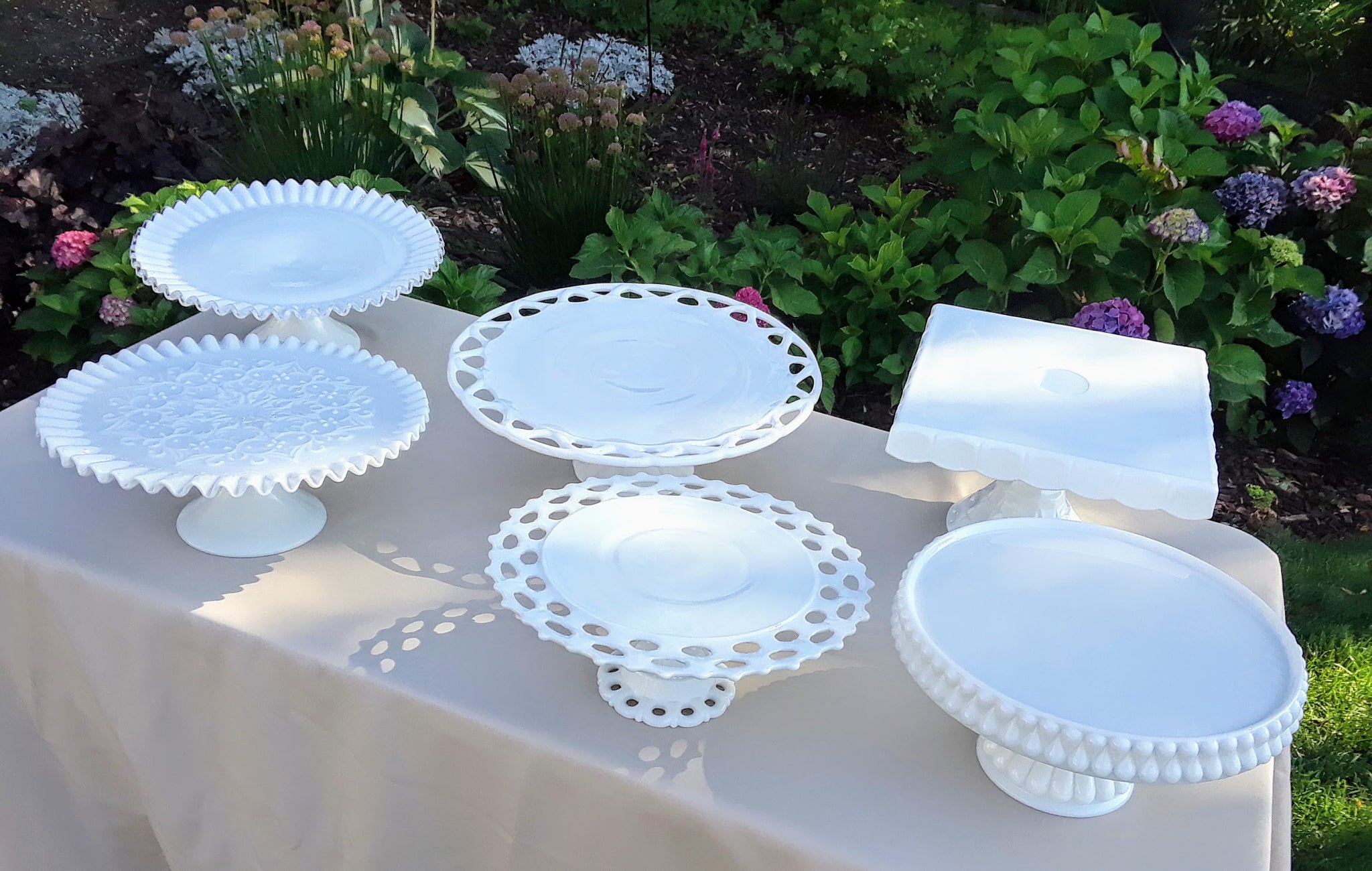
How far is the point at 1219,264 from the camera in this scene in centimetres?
251

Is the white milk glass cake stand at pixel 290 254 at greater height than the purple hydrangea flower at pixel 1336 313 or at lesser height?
greater

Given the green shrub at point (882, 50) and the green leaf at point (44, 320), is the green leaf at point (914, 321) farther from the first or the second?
the green shrub at point (882, 50)

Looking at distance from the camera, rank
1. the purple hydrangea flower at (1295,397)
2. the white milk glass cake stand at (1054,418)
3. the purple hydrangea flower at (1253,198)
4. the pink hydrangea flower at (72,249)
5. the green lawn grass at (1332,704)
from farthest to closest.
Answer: the purple hydrangea flower at (1295,397) → the purple hydrangea flower at (1253,198) → the pink hydrangea flower at (72,249) → the green lawn grass at (1332,704) → the white milk glass cake stand at (1054,418)

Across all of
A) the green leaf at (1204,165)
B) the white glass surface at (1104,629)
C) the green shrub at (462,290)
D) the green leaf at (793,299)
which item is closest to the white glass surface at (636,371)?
the white glass surface at (1104,629)

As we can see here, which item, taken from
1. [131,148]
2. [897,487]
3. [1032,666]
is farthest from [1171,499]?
[131,148]

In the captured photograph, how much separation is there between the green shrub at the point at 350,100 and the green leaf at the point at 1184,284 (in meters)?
1.96

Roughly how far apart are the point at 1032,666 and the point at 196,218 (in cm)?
139

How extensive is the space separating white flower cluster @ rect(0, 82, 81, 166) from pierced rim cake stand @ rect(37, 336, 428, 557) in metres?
2.39

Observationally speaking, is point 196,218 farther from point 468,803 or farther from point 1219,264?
point 1219,264

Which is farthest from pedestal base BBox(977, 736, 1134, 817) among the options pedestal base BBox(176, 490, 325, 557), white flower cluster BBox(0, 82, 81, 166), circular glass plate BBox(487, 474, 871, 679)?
white flower cluster BBox(0, 82, 81, 166)

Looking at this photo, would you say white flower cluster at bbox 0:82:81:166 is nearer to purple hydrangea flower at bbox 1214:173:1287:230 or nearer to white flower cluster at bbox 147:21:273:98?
white flower cluster at bbox 147:21:273:98

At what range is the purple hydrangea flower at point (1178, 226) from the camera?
2357 millimetres

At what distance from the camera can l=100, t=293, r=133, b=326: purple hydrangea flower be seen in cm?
238

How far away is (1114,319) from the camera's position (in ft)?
7.29
